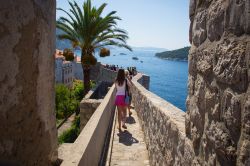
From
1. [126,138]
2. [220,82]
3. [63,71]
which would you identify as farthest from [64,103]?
[63,71]

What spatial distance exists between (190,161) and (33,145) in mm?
1306

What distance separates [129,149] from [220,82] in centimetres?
504

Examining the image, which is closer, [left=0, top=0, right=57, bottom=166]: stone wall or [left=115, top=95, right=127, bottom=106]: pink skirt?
[left=0, top=0, right=57, bottom=166]: stone wall

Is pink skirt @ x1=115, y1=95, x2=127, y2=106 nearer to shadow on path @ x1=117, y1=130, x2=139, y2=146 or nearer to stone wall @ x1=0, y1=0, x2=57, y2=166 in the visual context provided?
shadow on path @ x1=117, y1=130, x2=139, y2=146

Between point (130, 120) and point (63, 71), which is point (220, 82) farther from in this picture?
point (63, 71)

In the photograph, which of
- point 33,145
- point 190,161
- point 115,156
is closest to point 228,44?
point 190,161

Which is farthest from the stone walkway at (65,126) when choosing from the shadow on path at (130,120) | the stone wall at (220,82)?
the stone wall at (220,82)

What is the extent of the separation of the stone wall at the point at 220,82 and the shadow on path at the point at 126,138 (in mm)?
4687

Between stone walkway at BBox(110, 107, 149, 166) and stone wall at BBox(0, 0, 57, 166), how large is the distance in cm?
362

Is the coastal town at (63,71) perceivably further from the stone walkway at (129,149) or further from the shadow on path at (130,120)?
the stone walkway at (129,149)

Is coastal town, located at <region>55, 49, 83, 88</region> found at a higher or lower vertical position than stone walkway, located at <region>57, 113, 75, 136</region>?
higher

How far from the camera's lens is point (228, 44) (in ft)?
5.72

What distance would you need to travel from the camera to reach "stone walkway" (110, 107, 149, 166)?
5.98 meters

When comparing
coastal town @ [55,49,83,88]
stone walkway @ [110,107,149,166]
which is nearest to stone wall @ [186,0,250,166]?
stone walkway @ [110,107,149,166]
